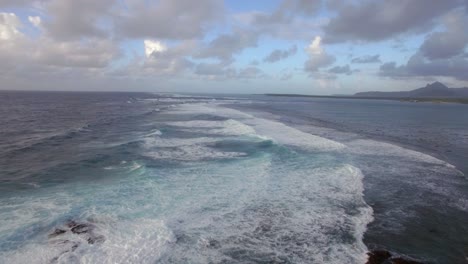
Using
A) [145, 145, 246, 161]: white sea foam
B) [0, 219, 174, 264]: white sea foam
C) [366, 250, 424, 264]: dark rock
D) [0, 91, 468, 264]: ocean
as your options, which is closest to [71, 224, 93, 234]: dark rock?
[0, 91, 468, 264]: ocean

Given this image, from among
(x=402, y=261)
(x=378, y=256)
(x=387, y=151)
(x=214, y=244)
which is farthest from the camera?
(x=387, y=151)

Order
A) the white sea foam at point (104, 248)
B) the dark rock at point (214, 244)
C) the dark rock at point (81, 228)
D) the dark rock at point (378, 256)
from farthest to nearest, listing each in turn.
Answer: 1. the dark rock at point (81, 228)
2. the dark rock at point (214, 244)
3. the dark rock at point (378, 256)
4. the white sea foam at point (104, 248)

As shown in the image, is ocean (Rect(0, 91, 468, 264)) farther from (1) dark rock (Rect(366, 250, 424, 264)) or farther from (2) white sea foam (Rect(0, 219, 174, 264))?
(1) dark rock (Rect(366, 250, 424, 264))

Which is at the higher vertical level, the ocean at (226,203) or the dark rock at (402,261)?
the ocean at (226,203)

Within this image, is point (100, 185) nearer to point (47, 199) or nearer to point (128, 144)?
point (47, 199)

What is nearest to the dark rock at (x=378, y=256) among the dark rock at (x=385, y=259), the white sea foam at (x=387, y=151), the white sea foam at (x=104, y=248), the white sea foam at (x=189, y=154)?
the dark rock at (x=385, y=259)

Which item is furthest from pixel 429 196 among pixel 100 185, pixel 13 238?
pixel 13 238

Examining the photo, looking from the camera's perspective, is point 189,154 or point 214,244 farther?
point 189,154

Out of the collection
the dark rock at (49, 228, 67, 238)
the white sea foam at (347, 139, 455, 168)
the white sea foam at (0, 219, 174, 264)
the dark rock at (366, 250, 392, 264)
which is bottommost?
the dark rock at (366, 250, 392, 264)

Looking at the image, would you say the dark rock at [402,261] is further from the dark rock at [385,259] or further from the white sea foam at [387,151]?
the white sea foam at [387,151]

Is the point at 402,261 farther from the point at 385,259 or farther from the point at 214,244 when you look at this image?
the point at 214,244

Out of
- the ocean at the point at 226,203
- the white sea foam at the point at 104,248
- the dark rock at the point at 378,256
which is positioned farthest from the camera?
the ocean at the point at 226,203

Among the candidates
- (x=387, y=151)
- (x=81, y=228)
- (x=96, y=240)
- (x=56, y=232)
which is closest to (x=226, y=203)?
(x=96, y=240)
